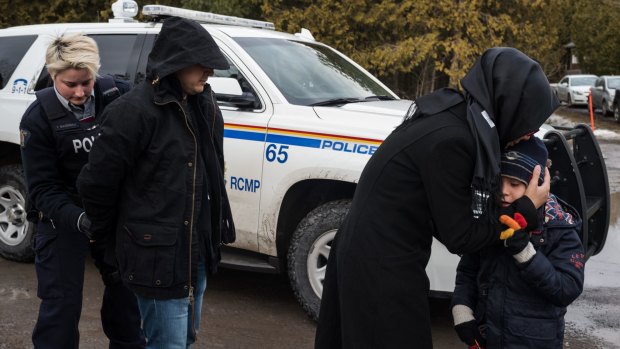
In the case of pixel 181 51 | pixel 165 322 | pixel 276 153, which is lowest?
pixel 165 322

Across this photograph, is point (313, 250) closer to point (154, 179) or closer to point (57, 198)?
point (57, 198)

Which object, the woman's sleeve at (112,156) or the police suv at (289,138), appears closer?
the woman's sleeve at (112,156)

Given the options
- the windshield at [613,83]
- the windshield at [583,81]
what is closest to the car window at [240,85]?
the windshield at [613,83]

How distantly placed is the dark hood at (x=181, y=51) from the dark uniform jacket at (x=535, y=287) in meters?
1.27

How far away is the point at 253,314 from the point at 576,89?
3032 cm

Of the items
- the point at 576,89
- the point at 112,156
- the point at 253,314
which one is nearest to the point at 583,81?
the point at 576,89

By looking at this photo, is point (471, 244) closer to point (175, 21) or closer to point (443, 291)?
point (175, 21)

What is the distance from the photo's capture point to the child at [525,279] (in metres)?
2.47

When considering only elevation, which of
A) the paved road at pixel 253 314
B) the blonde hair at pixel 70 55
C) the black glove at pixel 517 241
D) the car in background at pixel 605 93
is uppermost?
the blonde hair at pixel 70 55

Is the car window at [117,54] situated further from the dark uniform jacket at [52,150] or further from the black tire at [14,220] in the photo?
the dark uniform jacket at [52,150]

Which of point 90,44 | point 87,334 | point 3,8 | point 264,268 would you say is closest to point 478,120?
point 90,44

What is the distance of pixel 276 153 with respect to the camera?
16.2ft

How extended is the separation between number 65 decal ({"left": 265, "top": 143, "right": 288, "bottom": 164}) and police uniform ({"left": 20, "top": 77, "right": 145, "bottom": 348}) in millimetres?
1510

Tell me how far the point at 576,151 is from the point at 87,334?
3.16 metres
